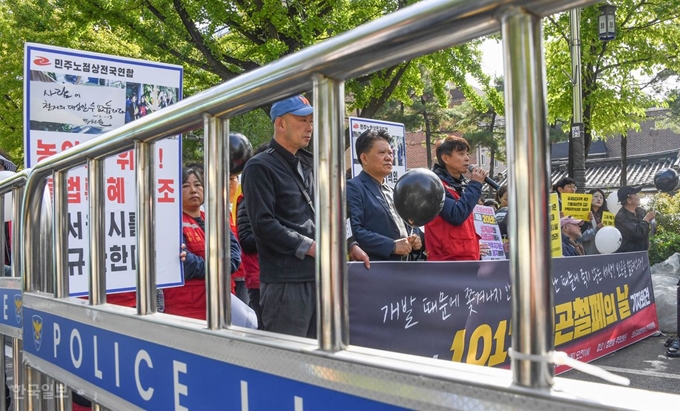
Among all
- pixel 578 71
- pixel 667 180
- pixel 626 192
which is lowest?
pixel 626 192

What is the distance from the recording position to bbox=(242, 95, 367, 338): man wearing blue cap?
3.08 m

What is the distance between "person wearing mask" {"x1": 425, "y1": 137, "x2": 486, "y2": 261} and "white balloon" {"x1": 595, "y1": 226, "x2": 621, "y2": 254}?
4849 millimetres

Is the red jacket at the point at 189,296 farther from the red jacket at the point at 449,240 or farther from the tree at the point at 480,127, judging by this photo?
the tree at the point at 480,127

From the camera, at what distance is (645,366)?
6516 mm

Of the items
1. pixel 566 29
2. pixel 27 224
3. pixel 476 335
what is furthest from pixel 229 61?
pixel 27 224

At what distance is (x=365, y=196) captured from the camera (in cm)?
407

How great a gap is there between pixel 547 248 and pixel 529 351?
14 cm

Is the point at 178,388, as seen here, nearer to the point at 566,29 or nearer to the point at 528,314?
the point at 528,314

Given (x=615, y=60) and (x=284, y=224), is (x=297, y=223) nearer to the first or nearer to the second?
(x=284, y=224)

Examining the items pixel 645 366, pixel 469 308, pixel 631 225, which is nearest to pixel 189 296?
pixel 469 308

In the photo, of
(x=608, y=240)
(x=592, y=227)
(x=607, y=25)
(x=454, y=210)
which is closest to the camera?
(x=454, y=210)

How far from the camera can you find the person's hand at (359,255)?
3.54m

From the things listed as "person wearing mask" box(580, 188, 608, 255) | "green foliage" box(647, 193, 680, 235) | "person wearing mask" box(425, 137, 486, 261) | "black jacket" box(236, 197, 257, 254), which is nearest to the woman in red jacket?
"black jacket" box(236, 197, 257, 254)

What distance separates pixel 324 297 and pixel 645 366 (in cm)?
619
